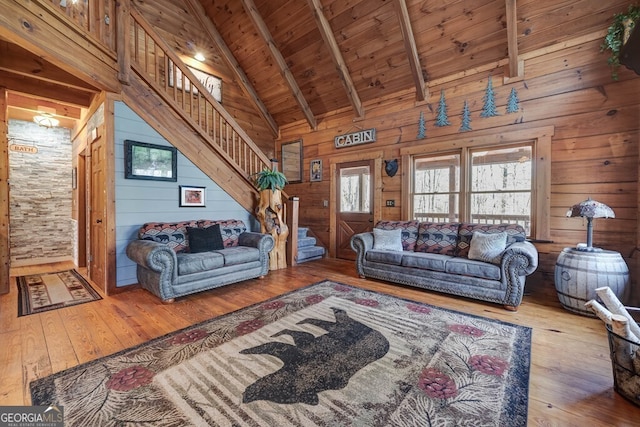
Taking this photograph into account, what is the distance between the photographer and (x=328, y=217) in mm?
5836

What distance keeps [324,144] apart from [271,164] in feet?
4.57

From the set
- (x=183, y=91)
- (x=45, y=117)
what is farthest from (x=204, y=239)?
(x=45, y=117)

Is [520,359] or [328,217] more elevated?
[328,217]

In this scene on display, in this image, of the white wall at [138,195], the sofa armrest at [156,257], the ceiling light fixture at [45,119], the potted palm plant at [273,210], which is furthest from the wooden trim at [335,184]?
the ceiling light fixture at [45,119]

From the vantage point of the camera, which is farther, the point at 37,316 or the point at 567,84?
the point at 567,84

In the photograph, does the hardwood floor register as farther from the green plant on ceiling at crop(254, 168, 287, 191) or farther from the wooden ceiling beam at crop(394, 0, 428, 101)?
the wooden ceiling beam at crop(394, 0, 428, 101)

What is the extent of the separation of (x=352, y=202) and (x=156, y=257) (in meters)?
3.64

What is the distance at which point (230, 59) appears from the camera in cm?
587

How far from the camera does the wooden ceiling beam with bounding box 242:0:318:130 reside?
4.80 metres

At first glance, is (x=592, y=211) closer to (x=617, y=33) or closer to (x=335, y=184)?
(x=617, y=33)

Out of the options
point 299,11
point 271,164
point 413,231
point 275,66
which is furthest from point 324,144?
point 413,231

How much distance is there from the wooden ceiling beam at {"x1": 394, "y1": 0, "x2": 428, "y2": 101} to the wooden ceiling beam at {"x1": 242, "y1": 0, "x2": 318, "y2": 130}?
2.32 meters

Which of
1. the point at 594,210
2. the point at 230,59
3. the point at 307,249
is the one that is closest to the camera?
the point at 594,210

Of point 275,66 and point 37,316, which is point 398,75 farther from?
point 37,316
